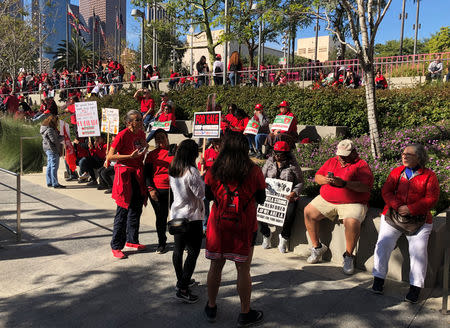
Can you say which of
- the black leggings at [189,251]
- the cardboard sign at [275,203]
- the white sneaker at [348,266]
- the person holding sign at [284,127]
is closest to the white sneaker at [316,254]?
the white sneaker at [348,266]

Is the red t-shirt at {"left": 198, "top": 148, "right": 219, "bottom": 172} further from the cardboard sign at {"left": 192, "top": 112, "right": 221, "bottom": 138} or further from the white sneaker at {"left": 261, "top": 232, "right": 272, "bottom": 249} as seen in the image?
the white sneaker at {"left": 261, "top": 232, "right": 272, "bottom": 249}

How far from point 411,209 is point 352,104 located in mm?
6556

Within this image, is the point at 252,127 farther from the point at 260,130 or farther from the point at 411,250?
the point at 411,250

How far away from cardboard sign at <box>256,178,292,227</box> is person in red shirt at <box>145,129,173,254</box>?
52.0 inches

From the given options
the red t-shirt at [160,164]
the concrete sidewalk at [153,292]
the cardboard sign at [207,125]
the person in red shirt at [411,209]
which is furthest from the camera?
the cardboard sign at [207,125]

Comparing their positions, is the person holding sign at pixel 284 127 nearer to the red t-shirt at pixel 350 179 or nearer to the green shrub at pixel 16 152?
the red t-shirt at pixel 350 179

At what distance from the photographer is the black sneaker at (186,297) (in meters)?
4.20

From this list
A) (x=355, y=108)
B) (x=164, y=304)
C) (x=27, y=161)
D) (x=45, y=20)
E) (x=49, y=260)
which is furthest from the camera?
(x=45, y=20)

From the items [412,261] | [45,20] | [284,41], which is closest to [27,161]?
[412,261]

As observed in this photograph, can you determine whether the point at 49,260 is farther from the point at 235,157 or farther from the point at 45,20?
the point at 45,20

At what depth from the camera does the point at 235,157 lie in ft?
11.7

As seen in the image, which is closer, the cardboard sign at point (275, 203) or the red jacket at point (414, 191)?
the red jacket at point (414, 191)

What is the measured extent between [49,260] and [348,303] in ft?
12.1

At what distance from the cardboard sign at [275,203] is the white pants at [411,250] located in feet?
4.17
